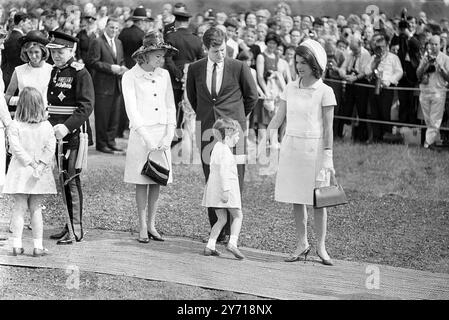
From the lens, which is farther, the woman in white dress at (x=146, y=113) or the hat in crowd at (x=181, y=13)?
the hat in crowd at (x=181, y=13)

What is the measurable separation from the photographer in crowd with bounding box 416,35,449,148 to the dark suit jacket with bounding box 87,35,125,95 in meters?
5.28

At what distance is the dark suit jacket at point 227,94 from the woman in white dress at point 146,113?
349mm

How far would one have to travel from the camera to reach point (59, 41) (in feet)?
34.5

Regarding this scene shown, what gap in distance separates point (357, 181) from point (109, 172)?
362 cm

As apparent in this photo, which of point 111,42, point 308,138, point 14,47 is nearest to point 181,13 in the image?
point 111,42

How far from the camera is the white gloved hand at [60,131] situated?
1027cm

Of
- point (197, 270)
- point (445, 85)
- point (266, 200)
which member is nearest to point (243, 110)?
point (197, 270)

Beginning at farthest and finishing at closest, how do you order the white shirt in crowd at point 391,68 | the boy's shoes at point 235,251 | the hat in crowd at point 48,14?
the white shirt in crowd at point 391,68 → the hat in crowd at point 48,14 → the boy's shoes at point 235,251

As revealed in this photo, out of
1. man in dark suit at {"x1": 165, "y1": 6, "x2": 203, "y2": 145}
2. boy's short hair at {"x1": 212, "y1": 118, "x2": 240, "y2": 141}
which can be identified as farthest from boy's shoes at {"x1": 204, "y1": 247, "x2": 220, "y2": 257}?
man in dark suit at {"x1": 165, "y1": 6, "x2": 203, "y2": 145}

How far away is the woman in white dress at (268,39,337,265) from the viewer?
1003 centimetres

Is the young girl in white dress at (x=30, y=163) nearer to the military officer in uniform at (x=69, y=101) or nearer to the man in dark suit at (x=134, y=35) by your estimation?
the military officer in uniform at (x=69, y=101)

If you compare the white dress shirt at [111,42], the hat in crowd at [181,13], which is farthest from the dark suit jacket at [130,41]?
the hat in crowd at [181,13]

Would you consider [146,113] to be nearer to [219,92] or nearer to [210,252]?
[219,92]

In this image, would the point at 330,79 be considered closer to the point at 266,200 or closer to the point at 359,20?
the point at 359,20
